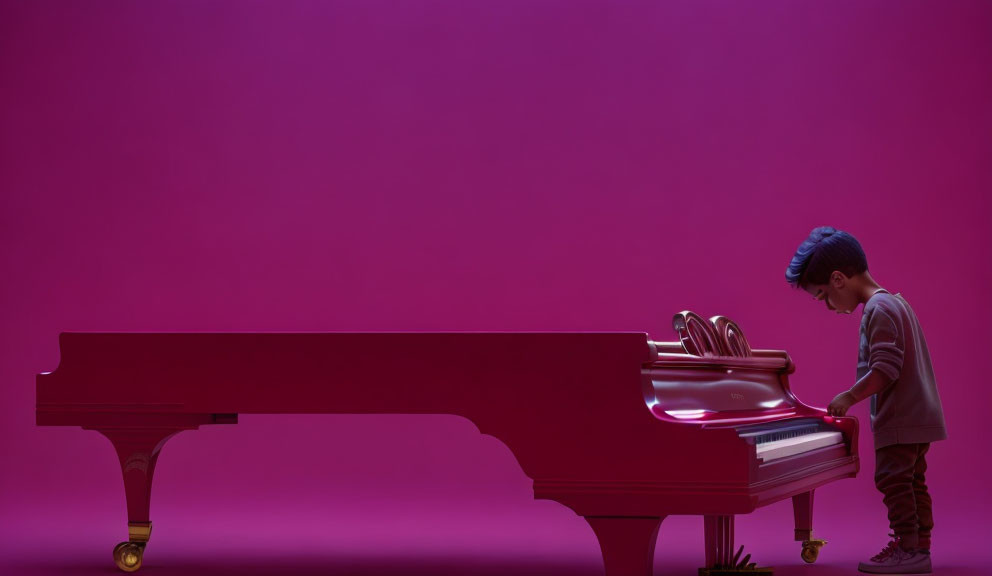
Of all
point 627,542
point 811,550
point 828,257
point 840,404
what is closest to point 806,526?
point 811,550

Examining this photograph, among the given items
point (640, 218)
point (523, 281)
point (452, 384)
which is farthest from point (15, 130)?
point (452, 384)

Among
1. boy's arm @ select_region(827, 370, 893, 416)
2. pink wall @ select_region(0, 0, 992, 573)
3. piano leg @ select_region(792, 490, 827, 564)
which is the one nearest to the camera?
boy's arm @ select_region(827, 370, 893, 416)

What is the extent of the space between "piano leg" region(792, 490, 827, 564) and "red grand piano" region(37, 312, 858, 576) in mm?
677

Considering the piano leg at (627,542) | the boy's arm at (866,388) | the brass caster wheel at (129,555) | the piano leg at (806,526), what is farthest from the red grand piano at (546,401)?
the piano leg at (806,526)

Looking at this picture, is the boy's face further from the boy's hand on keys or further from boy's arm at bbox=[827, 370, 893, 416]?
the boy's hand on keys

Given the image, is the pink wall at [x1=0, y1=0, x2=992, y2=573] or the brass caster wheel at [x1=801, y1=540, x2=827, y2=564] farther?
the pink wall at [x1=0, y1=0, x2=992, y2=573]

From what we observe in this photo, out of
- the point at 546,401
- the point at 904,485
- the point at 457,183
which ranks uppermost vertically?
the point at 457,183

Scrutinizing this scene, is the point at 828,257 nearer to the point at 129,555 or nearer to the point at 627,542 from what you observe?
the point at 627,542

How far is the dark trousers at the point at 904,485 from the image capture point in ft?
13.0

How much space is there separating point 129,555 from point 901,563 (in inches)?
96.4

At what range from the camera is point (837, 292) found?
13.0ft

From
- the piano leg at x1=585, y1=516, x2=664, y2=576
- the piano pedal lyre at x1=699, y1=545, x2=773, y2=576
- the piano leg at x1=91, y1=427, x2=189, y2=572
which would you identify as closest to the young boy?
the piano pedal lyre at x1=699, y1=545, x2=773, y2=576

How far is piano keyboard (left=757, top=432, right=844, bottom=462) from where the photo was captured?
304 centimetres

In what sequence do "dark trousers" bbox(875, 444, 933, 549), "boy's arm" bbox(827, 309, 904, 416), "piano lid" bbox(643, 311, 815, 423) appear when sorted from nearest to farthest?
"piano lid" bbox(643, 311, 815, 423) → "boy's arm" bbox(827, 309, 904, 416) → "dark trousers" bbox(875, 444, 933, 549)
